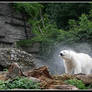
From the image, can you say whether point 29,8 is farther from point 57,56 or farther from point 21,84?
point 21,84

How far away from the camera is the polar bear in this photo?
789 cm

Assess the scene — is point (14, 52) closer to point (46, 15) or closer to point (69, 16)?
point (46, 15)

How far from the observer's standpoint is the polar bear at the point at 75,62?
7.89 meters

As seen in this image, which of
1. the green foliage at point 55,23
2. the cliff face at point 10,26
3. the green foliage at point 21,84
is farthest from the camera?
the cliff face at point 10,26

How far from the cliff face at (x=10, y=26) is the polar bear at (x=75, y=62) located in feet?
22.1

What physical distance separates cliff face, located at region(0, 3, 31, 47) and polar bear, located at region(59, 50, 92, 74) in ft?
22.1

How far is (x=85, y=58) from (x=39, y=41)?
608cm

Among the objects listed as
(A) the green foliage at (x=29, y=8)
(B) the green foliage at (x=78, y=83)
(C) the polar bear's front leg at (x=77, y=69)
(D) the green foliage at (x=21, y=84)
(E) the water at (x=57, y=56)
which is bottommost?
(E) the water at (x=57, y=56)

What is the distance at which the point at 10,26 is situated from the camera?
1483 cm

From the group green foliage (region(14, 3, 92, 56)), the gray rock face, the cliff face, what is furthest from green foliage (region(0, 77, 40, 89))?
the cliff face

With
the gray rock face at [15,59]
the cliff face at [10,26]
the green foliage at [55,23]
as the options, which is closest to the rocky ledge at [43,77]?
the gray rock face at [15,59]

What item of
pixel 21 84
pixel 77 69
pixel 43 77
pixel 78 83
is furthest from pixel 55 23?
pixel 21 84

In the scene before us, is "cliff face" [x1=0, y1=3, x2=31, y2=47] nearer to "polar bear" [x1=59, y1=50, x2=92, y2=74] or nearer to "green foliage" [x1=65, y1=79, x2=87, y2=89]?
"polar bear" [x1=59, y1=50, x2=92, y2=74]

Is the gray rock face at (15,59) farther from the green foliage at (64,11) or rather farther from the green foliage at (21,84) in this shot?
the green foliage at (64,11)
